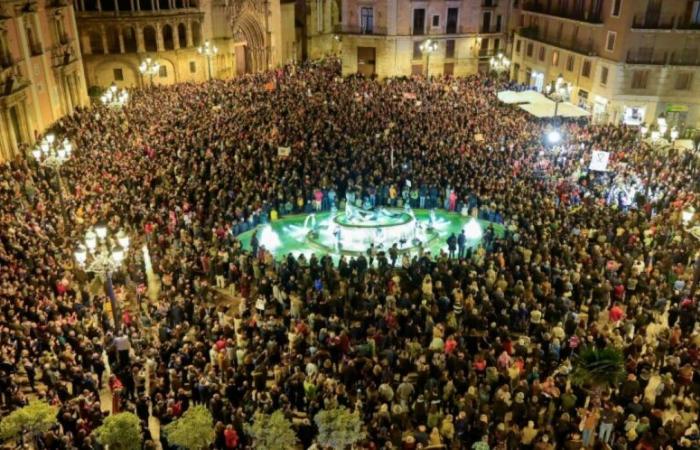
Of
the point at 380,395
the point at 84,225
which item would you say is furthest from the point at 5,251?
the point at 380,395

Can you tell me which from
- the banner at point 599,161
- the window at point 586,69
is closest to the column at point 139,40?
the window at point 586,69

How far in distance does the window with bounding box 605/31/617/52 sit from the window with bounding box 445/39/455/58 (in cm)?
1571

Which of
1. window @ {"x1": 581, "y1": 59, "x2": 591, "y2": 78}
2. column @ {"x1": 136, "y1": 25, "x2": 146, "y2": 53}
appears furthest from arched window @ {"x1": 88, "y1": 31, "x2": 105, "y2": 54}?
window @ {"x1": 581, "y1": 59, "x2": 591, "y2": 78}

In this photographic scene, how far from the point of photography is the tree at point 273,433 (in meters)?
10.4

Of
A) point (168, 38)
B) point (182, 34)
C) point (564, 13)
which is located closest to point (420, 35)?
point (564, 13)

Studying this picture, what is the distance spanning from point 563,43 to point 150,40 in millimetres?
30969

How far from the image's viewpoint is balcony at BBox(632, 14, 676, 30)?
34375mm

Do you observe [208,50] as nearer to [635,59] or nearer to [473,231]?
[635,59]

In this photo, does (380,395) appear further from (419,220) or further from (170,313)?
(419,220)

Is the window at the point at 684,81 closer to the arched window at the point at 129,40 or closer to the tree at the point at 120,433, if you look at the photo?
the tree at the point at 120,433

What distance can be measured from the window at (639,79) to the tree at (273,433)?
33289 millimetres

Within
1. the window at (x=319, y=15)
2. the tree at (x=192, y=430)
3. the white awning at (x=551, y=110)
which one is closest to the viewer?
the tree at (x=192, y=430)

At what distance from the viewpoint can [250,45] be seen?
2240 inches

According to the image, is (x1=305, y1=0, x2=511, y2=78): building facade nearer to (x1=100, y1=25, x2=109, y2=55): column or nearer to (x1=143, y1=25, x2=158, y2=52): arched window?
(x1=143, y1=25, x2=158, y2=52): arched window
